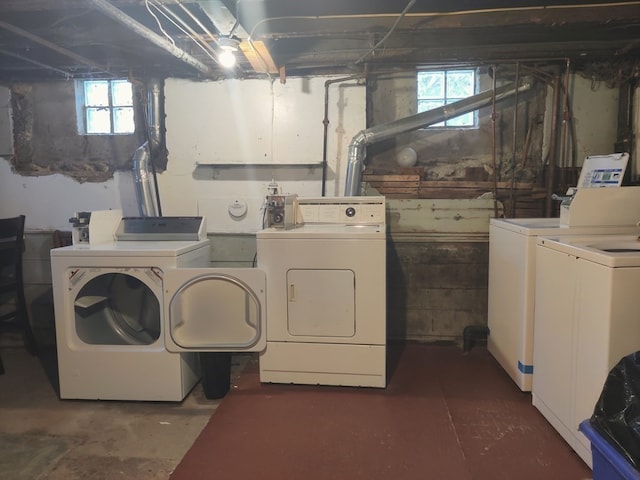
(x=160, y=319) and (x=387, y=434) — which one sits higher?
(x=160, y=319)

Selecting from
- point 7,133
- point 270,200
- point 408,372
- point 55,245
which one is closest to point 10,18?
point 7,133

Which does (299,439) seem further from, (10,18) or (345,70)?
(10,18)

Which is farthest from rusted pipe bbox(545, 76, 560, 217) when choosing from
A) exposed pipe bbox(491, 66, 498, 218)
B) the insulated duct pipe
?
exposed pipe bbox(491, 66, 498, 218)

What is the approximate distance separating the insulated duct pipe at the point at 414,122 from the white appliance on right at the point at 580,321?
4.03ft

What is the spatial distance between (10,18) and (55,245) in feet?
5.22

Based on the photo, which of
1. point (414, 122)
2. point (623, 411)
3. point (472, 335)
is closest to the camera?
point (623, 411)

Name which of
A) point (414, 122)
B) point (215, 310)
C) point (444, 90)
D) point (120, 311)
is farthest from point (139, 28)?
point (444, 90)

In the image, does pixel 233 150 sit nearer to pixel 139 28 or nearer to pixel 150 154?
pixel 150 154

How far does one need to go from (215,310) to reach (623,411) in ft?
6.38

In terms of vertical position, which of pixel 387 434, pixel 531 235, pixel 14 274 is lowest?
pixel 387 434

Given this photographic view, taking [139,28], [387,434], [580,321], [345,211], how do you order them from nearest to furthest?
[580,321]
[387,434]
[139,28]
[345,211]

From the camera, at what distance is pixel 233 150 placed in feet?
10.9

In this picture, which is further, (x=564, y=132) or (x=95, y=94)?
(x=95, y=94)

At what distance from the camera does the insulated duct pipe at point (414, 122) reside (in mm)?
3070
